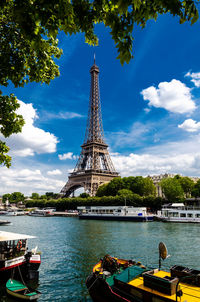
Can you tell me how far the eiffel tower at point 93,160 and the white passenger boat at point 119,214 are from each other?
A: 28.4 metres

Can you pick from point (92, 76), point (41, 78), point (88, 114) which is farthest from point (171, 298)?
point (92, 76)

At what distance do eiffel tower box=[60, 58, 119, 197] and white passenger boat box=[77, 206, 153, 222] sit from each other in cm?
2837

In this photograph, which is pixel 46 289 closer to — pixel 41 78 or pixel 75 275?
pixel 75 275

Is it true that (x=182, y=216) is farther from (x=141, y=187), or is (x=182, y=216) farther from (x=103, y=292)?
(x=103, y=292)

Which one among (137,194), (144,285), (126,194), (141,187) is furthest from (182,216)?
(144,285)

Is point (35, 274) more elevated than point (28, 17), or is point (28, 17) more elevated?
point (28, 17)

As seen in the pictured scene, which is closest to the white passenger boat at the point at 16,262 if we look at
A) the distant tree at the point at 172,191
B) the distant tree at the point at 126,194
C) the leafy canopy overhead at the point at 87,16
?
the leafy canopy overhead at the point at 87,16

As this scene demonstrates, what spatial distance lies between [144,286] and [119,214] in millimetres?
66176

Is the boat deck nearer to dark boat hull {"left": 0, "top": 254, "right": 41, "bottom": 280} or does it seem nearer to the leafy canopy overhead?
dark boat hull {"left": 0, "top": 254, "right": 41, "bottom": 280}

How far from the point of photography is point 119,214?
250ft

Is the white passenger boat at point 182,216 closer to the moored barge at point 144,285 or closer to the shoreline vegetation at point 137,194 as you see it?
the shoreline vegetation at point 137,194

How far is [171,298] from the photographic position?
1037cm

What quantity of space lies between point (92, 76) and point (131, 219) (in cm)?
10176

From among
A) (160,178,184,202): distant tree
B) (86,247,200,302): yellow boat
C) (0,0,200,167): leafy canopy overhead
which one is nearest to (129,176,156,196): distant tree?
(160,178,184,202): distant tree
